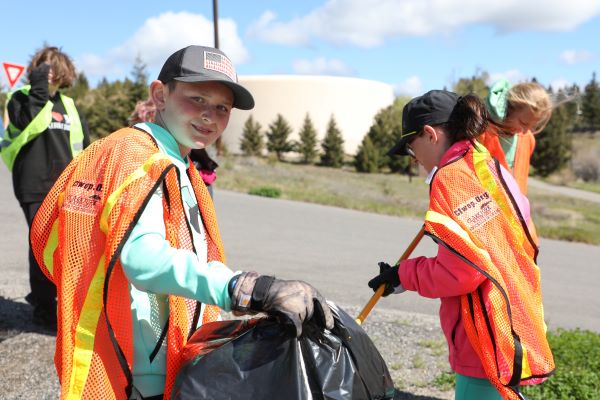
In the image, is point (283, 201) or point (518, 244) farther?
point (283, 201)

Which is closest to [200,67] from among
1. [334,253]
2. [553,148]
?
[334,253]

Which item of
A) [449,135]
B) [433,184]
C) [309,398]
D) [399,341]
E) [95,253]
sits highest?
[449,135]

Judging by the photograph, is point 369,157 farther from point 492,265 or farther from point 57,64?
point 492,265

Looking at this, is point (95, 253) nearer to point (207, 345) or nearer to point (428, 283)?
point (207, 345)

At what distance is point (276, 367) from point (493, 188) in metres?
1.27

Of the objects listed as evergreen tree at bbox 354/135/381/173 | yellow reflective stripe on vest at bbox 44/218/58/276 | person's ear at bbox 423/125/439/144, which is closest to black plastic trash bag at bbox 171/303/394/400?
yellow reflective stripe on vest at bbox 44/218/58/276

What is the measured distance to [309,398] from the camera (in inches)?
66.2

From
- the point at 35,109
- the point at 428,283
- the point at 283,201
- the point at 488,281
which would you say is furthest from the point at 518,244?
the point at 283,201

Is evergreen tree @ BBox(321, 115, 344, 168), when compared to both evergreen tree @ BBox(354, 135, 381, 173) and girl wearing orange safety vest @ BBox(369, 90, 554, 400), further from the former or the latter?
girl wearing orange safety vest @ BBox(369, 90, 554, 400)

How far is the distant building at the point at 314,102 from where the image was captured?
6088cm

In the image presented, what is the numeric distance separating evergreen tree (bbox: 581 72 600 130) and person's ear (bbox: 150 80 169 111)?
243 feet

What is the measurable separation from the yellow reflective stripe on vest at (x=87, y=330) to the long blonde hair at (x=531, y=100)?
10.1 feet

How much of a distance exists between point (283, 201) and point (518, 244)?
13.5m

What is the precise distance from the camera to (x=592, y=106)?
70000 mm
